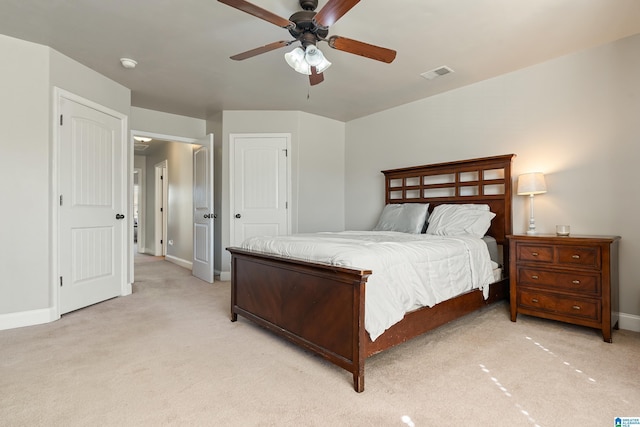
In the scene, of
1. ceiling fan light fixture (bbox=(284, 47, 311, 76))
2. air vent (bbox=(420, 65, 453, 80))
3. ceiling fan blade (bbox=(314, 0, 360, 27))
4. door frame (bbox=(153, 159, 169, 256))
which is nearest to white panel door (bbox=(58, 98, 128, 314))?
ceiling fan light fixture (bbox=(284, 47, 311, 76))

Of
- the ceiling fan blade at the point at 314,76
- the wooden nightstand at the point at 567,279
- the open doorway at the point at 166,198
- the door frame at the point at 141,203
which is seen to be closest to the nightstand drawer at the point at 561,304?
the wooden nightstand at the point at 567,279

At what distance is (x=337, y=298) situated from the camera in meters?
1.94

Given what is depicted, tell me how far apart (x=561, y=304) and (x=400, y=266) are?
1646 mm

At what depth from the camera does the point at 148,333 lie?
105 inches

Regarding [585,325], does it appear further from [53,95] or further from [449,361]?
[53,95]

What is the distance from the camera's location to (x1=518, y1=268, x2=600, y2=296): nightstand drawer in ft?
8.46

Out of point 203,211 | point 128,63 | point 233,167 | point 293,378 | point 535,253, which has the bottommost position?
point 293,378

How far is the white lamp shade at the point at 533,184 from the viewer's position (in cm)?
308

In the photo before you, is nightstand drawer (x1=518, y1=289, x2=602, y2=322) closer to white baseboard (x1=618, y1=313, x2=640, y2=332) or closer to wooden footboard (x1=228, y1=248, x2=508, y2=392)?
wooden footboard (x1=228, y1=248, x2=508, y2=392)

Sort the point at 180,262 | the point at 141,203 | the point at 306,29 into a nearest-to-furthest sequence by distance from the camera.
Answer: the point at 306,29, the point at 180,262, the point at 141,203

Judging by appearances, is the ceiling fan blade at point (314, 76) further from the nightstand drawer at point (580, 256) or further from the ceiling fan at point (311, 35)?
the nightstand drawer at point (580, 256)

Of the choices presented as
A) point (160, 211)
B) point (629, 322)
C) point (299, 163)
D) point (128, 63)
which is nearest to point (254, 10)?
point (128, 63)

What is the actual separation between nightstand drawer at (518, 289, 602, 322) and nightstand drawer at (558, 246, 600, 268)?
294 millimetres

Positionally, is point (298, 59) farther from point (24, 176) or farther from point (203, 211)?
point (203, 211)
